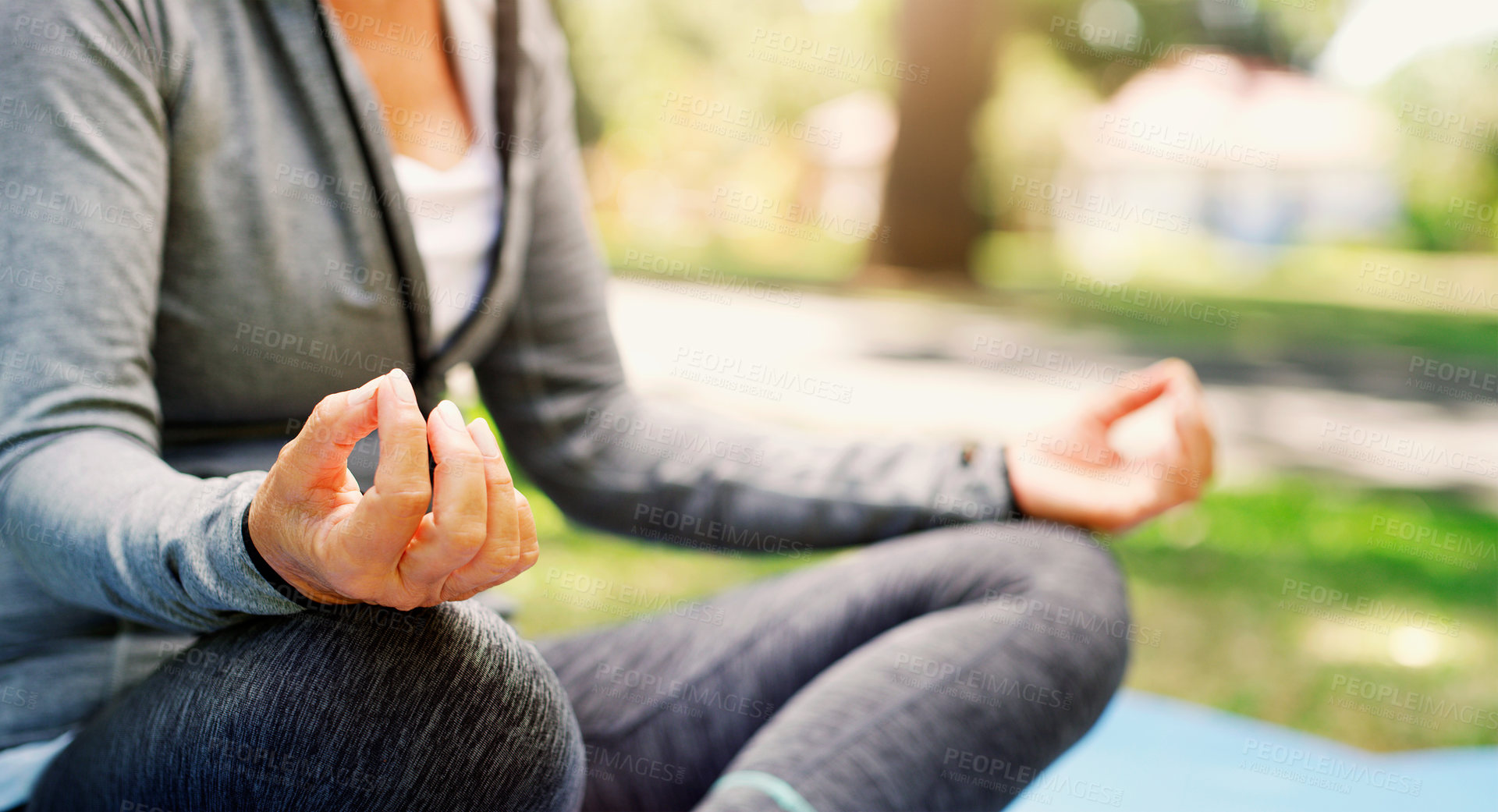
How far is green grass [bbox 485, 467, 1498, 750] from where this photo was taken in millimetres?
2789

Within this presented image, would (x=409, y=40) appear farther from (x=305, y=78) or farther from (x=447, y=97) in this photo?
(x=305, y=78)

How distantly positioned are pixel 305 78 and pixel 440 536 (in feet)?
1.97

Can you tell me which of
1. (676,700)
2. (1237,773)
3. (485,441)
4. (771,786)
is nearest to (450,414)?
(485,441)

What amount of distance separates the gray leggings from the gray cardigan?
72 mm

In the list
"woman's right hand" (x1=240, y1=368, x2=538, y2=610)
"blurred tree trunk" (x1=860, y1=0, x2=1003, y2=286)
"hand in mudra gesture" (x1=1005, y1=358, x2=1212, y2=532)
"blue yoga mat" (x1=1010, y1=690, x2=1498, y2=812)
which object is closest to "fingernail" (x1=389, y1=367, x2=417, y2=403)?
"woman's right hand" (x1=240, y1=368, x2=538, y2=610)

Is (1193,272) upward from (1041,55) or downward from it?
downward

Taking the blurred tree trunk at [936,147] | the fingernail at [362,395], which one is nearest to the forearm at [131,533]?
the fingernail at [362,395]

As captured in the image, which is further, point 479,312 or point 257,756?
point 479,312

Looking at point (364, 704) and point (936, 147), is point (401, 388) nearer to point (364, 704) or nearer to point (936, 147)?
point (364, 704)

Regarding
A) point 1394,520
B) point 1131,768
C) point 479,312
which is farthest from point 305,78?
point 1394,520

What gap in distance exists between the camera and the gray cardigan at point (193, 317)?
0.79 m

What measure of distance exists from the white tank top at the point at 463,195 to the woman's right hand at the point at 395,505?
19.9 inches

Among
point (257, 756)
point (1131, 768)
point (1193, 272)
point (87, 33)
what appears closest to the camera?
point (257, 756)

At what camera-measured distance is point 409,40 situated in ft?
3.97
